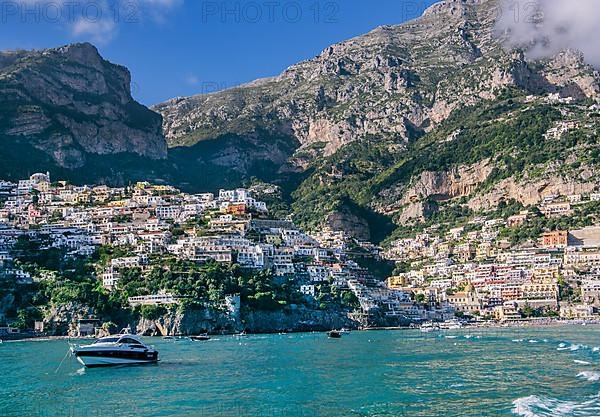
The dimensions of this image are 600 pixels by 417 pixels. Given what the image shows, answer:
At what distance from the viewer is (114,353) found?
48.9 m

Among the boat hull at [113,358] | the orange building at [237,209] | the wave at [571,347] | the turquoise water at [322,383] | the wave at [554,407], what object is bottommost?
the wave at [554,407]

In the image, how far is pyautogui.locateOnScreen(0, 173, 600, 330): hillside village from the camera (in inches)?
3964

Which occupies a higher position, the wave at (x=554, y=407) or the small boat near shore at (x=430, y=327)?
the small boat near shore at (x=430, y=327)

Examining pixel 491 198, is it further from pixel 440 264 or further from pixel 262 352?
pixel 262 352

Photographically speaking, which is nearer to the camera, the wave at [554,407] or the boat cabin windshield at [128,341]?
the wave at [554,407]

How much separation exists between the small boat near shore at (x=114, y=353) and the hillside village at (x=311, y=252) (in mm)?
36457

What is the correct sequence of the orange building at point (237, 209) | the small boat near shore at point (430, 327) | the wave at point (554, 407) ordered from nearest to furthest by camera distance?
the wave at point (554, 407), the small boat near shore at point (430, 327), the orange building at point (237, 209)

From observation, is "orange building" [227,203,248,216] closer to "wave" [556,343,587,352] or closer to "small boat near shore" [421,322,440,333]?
"small boat near shore" [421,322,440,333]

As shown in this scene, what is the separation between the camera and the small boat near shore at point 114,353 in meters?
48.1

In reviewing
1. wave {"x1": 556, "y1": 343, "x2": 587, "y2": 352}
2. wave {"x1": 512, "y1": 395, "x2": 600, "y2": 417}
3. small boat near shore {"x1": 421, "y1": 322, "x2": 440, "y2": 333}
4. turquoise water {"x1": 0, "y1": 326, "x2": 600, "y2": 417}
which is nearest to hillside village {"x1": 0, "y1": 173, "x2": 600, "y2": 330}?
small boat near shore {"x1": 421, "y1": 322, "x2": 440, "y2": 333}

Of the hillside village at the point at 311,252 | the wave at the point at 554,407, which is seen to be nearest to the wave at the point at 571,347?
the wave at the point at 554,407

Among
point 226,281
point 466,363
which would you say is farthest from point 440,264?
point 466,363

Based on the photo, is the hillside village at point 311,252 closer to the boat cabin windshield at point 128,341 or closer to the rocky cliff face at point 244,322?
the rocky cliff face at point 244,322

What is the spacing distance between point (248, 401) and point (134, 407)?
4733mm
